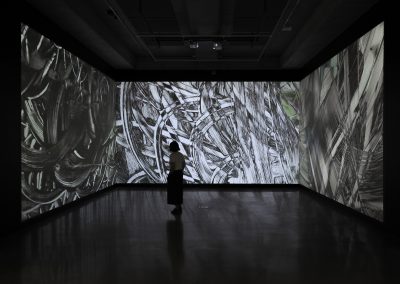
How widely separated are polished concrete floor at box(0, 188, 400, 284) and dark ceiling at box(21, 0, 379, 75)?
348 cm

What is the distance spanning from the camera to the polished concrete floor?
3.85m

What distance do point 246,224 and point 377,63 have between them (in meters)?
3.35

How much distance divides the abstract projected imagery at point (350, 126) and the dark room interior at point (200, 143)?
0.05m

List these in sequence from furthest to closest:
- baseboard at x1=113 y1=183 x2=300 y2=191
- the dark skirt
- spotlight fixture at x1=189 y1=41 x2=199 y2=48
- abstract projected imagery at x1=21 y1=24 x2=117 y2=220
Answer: baseboard at x1=113 y1=183 x2=300 y2=191, spotlight fixture at x1=189 y1=41 x2=199 y2=48, the dark skirt, abstract projected imagery at x1=21 y1=24 x2=117 y2=220

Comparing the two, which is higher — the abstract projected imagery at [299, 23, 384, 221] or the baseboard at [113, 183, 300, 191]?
the abstract projected imagery at [299, 23, 384, 221]

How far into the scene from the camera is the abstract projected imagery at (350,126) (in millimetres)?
6305
